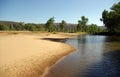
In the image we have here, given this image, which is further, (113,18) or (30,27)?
(30,27)

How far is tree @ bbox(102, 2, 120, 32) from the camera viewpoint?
88950mm

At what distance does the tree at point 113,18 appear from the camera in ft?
292

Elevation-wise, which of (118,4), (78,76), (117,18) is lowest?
(78,76)

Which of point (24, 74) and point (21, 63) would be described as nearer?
point (24, 74)

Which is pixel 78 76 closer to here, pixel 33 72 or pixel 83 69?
pixel 83 69

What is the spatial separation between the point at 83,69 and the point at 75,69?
Answer: 2.57 ft

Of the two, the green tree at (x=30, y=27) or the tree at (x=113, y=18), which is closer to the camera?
the tree at (x=113, y=18)

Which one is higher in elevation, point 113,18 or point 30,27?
point 113,18

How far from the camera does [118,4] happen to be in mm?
94125

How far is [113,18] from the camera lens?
96.0 metres

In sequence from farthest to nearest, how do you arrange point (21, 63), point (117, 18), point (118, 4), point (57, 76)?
Answer: point (118, 4), point (117, 18), point (21, 63), point (57, 76)

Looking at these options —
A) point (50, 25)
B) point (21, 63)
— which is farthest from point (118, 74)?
point (50, 25)

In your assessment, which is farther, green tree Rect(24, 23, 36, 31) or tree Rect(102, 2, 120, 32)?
green tree Rect(24, 23, 36, 31)

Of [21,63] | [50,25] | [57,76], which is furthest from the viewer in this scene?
[50,25]
